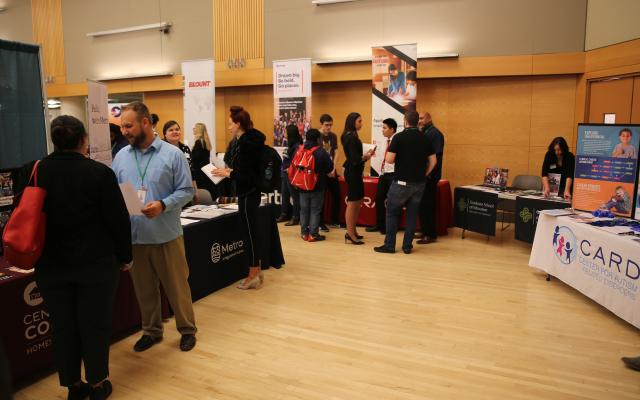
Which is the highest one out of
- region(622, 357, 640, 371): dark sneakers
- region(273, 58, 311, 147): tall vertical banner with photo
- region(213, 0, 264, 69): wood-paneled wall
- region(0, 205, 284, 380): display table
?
region(213, 0, 264, 69): wood-paneled wall

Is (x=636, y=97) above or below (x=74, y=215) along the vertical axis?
above

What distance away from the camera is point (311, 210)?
6.31 metres

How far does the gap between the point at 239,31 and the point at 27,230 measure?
7816 millimetres

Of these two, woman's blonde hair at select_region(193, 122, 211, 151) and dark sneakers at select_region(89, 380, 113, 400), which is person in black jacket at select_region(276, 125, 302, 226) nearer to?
woman's blonde hair at select_region(193, 122, 211, 151)

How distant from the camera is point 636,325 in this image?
137 inches

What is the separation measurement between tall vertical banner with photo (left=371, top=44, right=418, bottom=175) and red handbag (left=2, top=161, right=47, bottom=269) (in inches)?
225

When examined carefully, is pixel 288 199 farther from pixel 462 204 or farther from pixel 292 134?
pixel 462 204

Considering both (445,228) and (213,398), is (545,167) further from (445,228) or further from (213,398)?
(213,398)

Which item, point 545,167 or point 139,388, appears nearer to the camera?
point 139,388

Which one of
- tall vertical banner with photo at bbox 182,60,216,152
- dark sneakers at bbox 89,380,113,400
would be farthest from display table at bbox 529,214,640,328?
tall vertical banner with photo at bbox 182,60,216,152

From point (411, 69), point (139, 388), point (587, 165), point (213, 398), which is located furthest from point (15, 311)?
point (411, 69)

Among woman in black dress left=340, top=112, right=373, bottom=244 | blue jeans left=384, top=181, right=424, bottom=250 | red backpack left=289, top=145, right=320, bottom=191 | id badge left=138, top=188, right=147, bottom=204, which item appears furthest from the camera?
woman in black dress left=340, top=112, right=373, bottom=244

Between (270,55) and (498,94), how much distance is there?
415 centimetres

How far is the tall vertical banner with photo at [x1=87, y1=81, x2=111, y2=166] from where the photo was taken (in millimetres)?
3559
